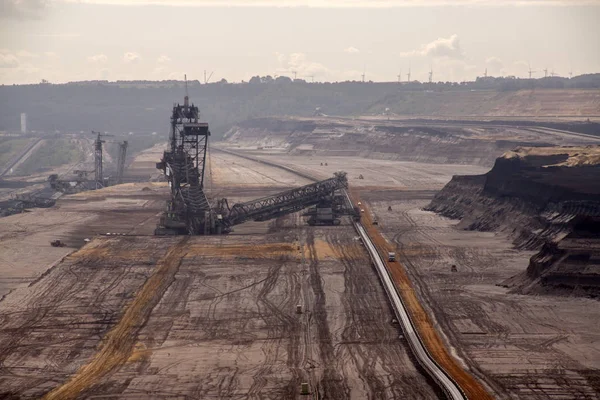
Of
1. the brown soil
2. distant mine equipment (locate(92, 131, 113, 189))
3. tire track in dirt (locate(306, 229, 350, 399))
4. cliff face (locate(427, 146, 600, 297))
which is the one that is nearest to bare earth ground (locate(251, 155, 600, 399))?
the brown soil

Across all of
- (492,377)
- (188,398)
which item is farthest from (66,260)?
(492,377)

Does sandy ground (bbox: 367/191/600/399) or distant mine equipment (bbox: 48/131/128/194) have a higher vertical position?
sandy ground (bbox: 367/191/600/399)

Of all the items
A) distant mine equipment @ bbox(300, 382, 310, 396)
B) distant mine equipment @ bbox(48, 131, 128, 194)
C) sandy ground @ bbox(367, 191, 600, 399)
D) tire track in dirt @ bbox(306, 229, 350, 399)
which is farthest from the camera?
distant mine equipment @ bbox(48, 131, 128, 194)

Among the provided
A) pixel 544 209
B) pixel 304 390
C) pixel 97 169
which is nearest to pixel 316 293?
pixel 304 390

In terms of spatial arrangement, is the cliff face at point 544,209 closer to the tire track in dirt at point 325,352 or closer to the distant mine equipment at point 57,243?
the tire track in dirt at point 325,352

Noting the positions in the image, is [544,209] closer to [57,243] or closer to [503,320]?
[503,320]

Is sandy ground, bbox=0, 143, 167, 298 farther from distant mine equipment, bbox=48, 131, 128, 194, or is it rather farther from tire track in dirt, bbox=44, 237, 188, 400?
distant mine equipment, bbox=48, 131, 128, 194

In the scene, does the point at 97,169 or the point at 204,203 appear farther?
the point at 97,169
